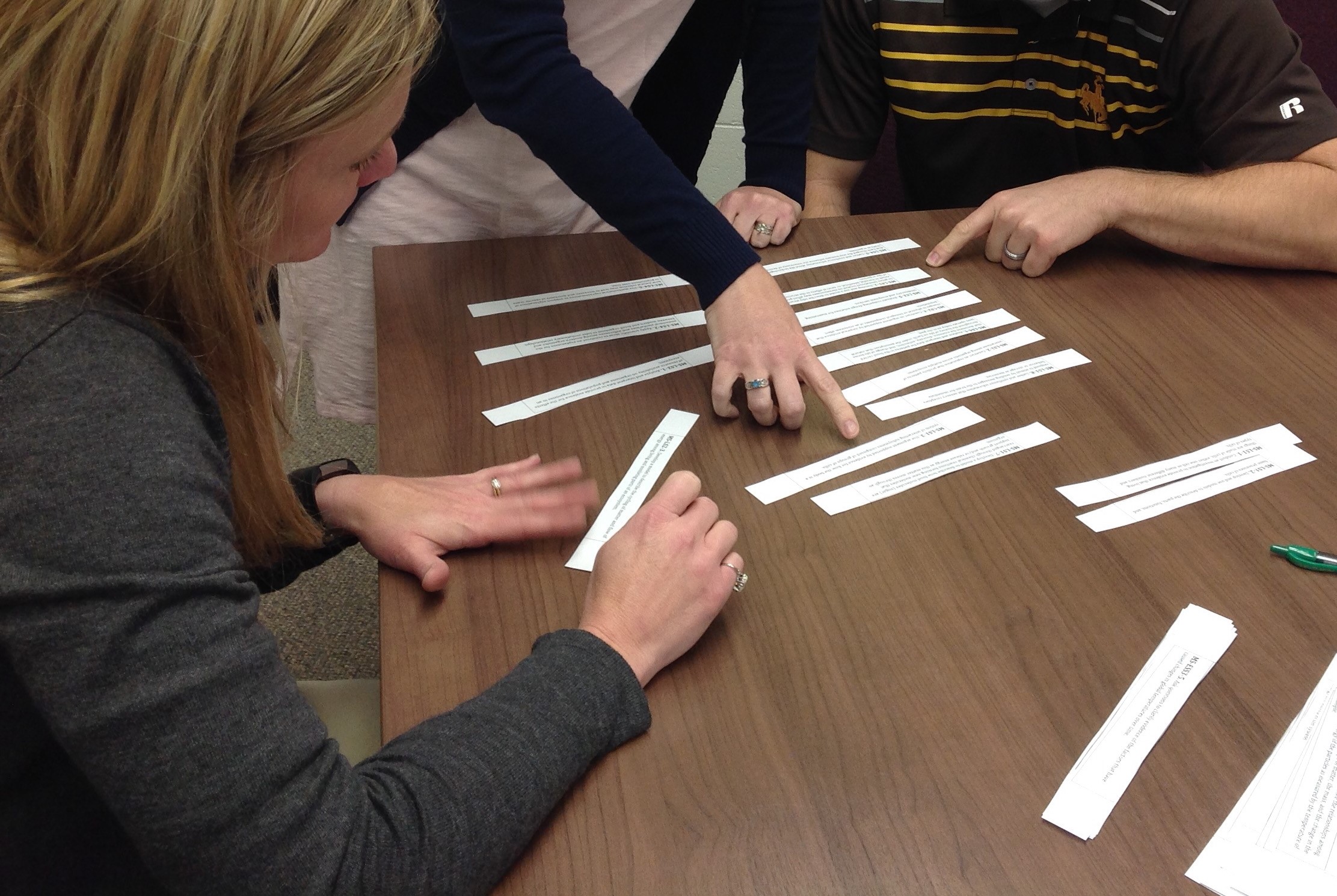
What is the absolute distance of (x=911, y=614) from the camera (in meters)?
0.75

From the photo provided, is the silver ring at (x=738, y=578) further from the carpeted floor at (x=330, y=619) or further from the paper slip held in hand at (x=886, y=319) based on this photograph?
the carpeted floor at (x=330, y=619)

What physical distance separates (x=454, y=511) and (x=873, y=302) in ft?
2.04

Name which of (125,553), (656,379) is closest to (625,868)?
(125,553)

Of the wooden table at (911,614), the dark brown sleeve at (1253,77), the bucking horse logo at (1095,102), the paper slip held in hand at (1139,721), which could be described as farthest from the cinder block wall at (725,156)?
the paper slip held in hand at (1139,721)

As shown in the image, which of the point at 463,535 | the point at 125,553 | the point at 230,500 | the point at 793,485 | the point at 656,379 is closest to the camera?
the point at 125,553

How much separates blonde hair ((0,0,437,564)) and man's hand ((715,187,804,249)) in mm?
759

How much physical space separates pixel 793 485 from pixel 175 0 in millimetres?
581

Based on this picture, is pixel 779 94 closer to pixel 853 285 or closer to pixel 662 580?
pixel 853 285

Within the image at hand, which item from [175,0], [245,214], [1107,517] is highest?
[175,0]

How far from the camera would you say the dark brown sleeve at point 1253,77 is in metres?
1.40

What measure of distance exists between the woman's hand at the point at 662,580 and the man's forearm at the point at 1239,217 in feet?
2.87

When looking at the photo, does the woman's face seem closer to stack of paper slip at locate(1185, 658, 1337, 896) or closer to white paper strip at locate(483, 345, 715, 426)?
white paper strip at locate(483, 345, 715, 426)

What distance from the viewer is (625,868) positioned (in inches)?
22.4

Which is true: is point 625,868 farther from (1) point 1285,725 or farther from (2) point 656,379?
(2) point 656,379
